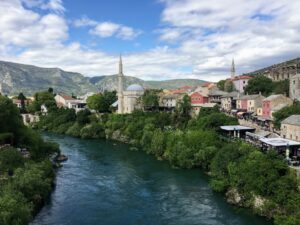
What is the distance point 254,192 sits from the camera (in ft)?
105

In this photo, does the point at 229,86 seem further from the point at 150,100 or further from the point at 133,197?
the point at 133,197

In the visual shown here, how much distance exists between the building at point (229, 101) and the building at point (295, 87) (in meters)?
12.3

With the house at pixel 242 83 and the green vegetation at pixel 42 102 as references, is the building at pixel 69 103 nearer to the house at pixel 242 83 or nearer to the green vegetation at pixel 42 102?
the green vegetation at pixel 42 102

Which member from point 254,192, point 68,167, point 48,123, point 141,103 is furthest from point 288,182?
point 48,123

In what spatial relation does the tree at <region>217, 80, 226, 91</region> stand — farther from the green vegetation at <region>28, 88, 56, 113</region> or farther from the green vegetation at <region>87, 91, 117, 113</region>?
the green vegetation at <region>28, 88, 56, 113</region>

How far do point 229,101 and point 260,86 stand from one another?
21.3ft

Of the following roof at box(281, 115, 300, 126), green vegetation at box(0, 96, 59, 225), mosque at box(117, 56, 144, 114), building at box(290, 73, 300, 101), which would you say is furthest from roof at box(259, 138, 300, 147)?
mosque at box(117, 56, 144, 114)

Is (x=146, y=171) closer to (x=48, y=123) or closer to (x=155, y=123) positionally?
(x=155, y=123)

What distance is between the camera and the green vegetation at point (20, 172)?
23.4m

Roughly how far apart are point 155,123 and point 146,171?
25236mm

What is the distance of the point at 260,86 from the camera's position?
7031cm

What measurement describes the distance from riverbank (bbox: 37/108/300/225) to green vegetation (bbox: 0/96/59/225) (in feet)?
53.5

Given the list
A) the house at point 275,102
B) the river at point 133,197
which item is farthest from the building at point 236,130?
the river at point 133,197

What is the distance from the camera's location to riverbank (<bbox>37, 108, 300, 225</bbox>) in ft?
99.6
